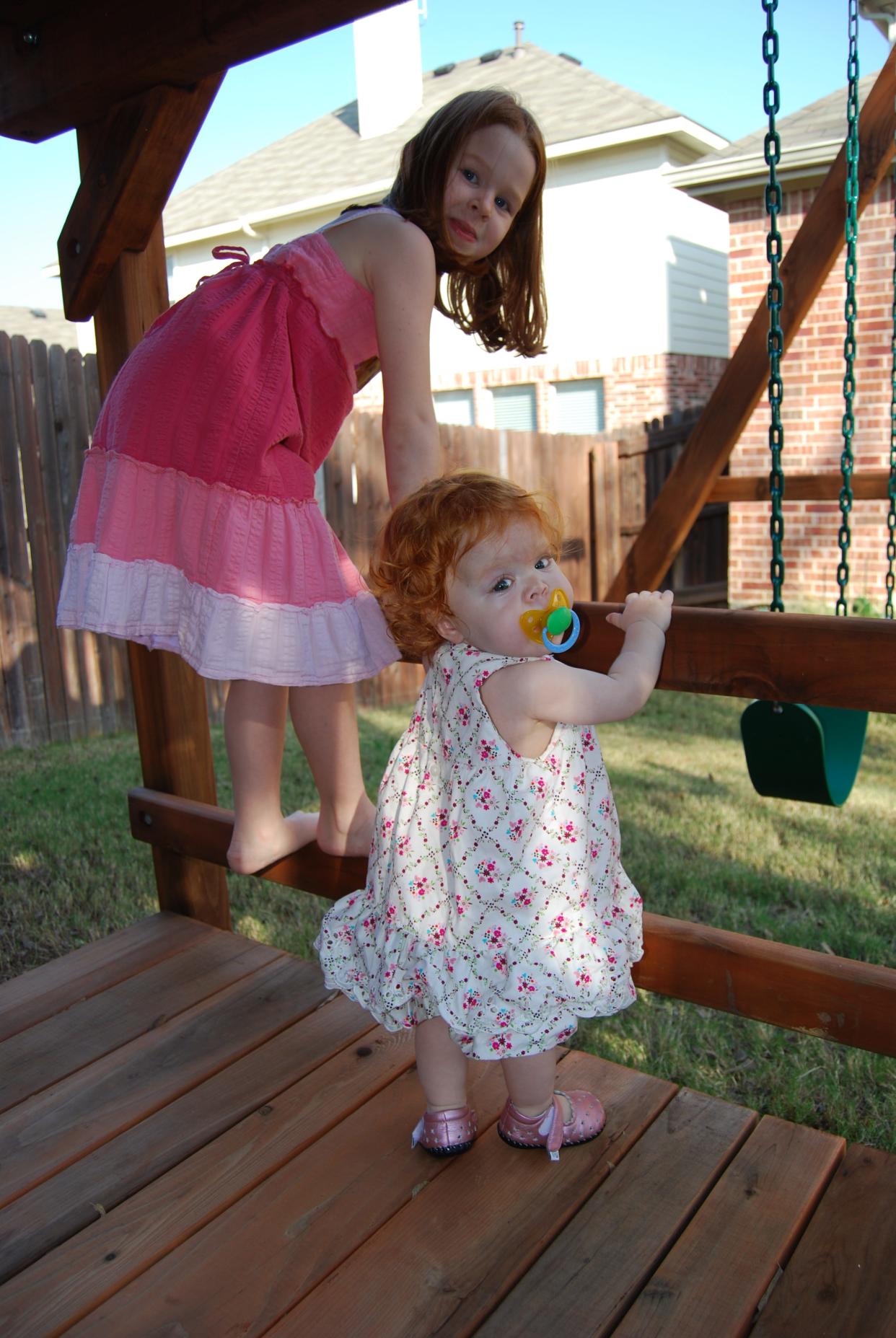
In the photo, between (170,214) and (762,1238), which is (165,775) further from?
(170,214)

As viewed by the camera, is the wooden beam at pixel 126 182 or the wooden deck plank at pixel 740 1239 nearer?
the wooden deck plank at pixel 740 1239

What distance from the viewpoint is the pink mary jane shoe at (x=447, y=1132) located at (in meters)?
1.80

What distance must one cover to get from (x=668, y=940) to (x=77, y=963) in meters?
1.47

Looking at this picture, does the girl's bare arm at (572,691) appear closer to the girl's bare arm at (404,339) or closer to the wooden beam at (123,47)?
the girl's bare arm at (404,339)

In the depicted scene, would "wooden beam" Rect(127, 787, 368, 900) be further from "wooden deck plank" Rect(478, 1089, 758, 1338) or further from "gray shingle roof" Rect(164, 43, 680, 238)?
"gray shingle roof" Rect(164, 43, 680, 238)

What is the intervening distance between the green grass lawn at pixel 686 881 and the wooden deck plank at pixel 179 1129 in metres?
0.80

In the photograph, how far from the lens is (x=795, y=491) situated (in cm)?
568

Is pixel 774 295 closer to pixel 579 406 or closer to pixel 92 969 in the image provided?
pixel 92 969

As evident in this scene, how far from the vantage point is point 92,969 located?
2.55m

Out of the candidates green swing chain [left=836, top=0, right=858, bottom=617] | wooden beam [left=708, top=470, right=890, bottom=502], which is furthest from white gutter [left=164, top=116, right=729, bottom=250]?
green swing chain [left=836, top=0, right=858, bottom=617]

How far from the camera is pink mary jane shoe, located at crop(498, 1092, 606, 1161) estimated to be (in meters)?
1.79

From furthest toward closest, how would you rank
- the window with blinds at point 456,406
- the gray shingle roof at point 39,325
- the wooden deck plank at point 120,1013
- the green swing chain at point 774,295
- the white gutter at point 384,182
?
the gray shingle roof at point 39,325
the window with blinds at point 456,406
the white gutter at point 384,182
the wooden deck plank at point 120,1013
the green swing chain at point 774,295

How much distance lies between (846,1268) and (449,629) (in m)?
1.09

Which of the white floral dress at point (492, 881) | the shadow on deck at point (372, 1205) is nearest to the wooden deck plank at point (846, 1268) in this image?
the shadow on deck at point (372, 1205)
